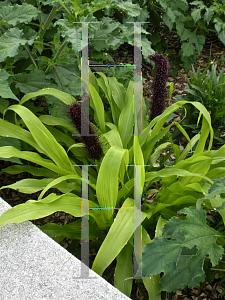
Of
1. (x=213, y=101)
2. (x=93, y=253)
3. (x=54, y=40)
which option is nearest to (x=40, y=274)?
(x=93, y=253)

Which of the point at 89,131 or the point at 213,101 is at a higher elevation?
the point at 89,131

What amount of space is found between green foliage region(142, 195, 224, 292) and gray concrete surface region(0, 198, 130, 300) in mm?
160

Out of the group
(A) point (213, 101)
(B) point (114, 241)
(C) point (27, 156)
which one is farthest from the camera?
(A) point (213, 101)

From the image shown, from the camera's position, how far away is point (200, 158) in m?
1.36

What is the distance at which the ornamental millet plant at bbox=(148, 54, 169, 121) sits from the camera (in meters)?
1.37

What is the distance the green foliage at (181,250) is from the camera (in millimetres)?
961

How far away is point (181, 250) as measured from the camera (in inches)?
38.2

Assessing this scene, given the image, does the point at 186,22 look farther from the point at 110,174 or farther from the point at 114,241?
the point at 114,241

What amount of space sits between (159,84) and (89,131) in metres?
0.44

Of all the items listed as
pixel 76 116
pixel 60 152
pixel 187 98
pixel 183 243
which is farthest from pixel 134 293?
pixel 187 98

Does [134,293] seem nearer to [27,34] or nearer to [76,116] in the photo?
[76,116]

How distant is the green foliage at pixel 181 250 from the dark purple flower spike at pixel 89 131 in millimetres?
478

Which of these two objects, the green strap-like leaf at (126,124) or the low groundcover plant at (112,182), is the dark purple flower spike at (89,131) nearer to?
the low groundcover plant at (112,182)

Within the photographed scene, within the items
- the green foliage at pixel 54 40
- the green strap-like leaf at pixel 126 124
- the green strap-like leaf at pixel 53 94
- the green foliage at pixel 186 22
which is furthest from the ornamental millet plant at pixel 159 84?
the green foliage at pixel 186 22
